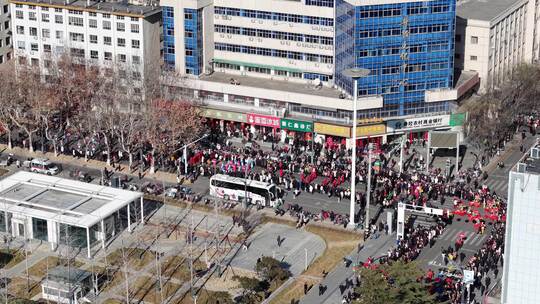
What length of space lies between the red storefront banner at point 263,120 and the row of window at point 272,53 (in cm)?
1028

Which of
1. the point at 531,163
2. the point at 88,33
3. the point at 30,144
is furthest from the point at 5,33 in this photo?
the point at 531,163

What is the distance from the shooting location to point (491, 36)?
508 ft

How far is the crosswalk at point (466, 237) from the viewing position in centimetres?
11712

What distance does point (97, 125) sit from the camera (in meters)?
142

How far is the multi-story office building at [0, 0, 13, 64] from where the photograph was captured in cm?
17225

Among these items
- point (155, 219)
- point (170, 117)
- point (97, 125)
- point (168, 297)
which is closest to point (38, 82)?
point (97, 125)

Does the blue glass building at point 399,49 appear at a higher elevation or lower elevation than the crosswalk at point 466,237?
higher

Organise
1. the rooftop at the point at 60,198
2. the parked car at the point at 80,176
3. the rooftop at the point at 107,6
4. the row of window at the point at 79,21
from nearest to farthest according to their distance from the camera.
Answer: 1. the rooftop at the point at 60,198
2. the parked car at the point at 80,176
3. the rooftop at the point at 107,6
4. the row of window at the point at 79,21

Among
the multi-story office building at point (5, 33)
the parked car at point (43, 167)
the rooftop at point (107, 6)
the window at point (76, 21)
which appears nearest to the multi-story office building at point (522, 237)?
the parked car at point (43, 167)

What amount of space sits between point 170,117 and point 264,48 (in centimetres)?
2312

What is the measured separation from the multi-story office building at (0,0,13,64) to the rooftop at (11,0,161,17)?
1001 cm

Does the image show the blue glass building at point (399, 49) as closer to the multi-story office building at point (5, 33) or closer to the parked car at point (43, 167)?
the parked car at point (43, 167)

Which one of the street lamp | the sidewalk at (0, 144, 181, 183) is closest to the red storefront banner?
the sidewalk at (0, 144, 181, 183)

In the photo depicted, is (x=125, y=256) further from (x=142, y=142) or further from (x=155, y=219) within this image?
(x=142, y=142)
